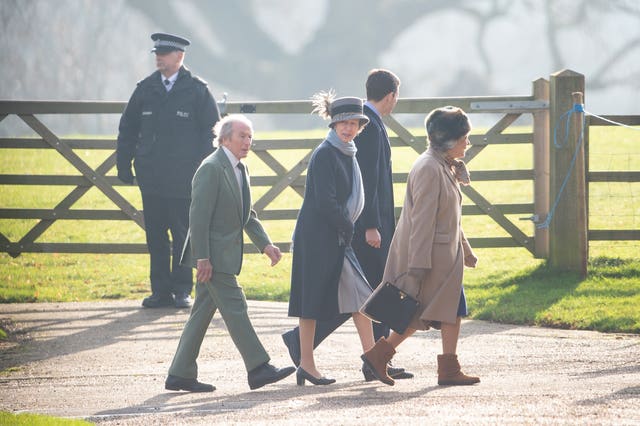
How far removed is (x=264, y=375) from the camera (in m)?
6.75

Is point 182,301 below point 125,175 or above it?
below

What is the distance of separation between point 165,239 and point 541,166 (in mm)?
3697

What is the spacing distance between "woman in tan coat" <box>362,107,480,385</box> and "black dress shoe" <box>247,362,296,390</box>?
1.82 ft

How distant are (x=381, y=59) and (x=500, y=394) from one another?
48.5 m

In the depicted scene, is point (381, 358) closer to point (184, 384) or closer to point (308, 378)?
point (308, 378)

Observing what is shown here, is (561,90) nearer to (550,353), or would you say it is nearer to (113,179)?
(550,353)

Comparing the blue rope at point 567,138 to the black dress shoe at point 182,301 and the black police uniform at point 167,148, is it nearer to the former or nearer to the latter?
the black police uniform at point 167,148

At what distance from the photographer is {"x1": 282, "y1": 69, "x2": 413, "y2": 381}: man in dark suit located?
7.12 metres

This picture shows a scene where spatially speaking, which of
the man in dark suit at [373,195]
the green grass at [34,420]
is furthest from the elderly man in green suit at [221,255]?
the green grass at [34,420]

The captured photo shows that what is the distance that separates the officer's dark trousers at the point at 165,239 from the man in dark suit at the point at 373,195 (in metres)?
3.19

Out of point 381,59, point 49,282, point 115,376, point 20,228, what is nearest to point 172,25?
point 381,59

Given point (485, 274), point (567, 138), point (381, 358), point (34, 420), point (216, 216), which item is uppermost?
point (567, 138)

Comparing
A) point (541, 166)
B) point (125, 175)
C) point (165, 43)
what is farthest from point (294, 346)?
A: point (541, 166)

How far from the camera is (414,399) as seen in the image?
6.08m
